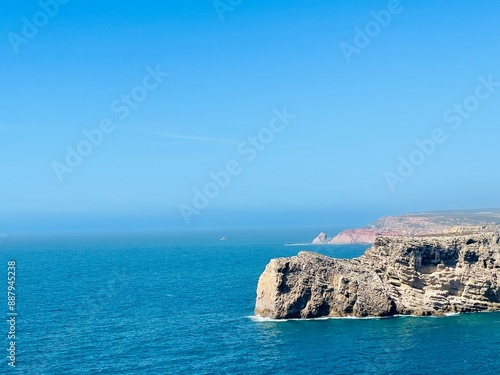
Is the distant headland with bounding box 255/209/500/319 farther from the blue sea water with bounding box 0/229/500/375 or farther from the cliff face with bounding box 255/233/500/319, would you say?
the blue sea water with bounding box 0/229/500/375

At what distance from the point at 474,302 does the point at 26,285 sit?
73.5 m

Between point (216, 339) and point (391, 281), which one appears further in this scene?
point (391, 281)

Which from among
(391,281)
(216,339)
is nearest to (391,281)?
(391,281)

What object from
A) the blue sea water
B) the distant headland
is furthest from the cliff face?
the blue sea water

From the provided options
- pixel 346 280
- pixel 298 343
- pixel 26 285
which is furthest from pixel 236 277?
pixel 298 343

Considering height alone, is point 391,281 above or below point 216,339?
above

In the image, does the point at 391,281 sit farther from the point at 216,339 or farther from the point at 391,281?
the point at 216,339

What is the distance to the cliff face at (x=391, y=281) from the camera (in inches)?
2731

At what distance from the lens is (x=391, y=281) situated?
2859 inches

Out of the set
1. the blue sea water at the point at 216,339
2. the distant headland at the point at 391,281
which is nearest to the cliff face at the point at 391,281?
the distant headland at the point at 391,281

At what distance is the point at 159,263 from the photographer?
15125cm

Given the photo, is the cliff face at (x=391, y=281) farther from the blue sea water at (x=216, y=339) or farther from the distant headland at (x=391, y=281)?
the blue sea water at (x=216, y=339)

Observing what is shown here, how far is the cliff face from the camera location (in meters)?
69.4

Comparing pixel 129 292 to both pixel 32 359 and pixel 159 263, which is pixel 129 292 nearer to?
pixel 32 359
